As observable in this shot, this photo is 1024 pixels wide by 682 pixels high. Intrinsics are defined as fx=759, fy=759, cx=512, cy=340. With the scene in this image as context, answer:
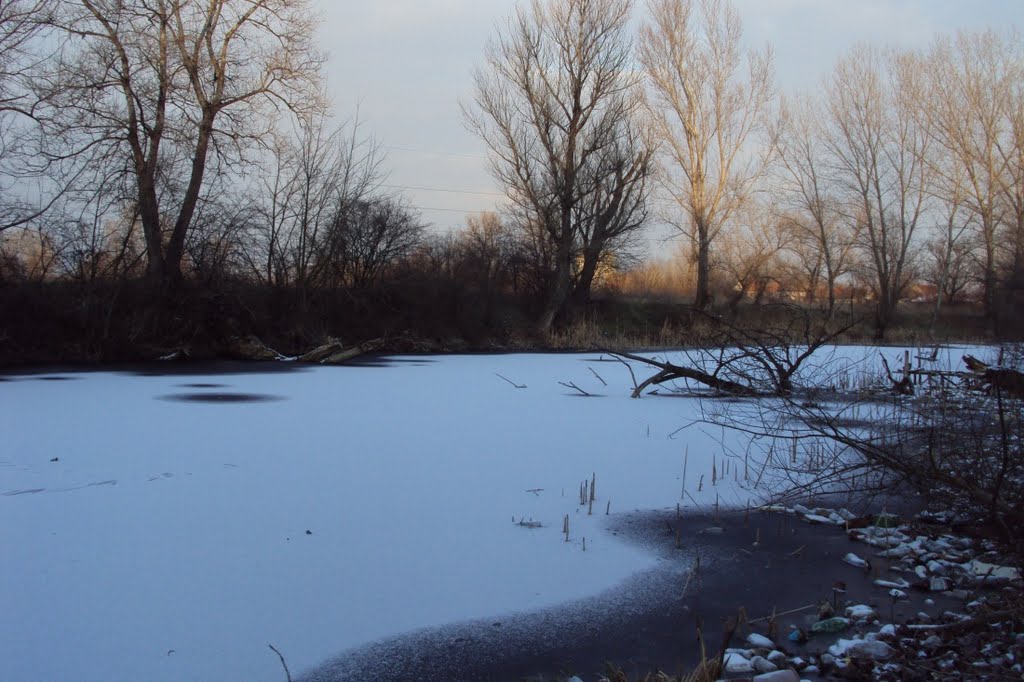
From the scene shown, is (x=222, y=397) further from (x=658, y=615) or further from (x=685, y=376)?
(x=658, y=615)

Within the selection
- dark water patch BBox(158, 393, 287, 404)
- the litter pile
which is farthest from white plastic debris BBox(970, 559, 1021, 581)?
dark water patch BBox(158, 393, 287, 404)

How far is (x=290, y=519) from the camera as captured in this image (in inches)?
A: 197

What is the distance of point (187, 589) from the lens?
149 inches

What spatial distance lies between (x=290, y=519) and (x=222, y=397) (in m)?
6.09

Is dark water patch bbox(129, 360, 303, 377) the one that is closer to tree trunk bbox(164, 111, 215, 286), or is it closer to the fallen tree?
tree trunk bbox(164, 111, 215, 286)

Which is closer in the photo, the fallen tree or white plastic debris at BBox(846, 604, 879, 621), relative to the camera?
white plastic debris at BBox(846, 604, 879, 621)

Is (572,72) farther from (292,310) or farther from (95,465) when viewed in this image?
(95,465)

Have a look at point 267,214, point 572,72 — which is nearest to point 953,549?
point 267,214

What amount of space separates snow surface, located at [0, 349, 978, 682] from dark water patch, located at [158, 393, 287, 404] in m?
0.36

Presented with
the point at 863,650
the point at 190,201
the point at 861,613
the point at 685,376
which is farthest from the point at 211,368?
the point at 863,650

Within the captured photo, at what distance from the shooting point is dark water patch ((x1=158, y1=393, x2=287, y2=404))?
1016 centimetres

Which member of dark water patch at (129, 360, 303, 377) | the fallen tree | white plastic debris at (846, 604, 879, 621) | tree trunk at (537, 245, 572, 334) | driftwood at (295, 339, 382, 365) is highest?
tree trunk at (537, 245, 572, 334)

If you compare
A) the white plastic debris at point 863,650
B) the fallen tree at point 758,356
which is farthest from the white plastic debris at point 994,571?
the fallen tree at point 758,356

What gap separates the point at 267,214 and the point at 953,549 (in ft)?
65.5
